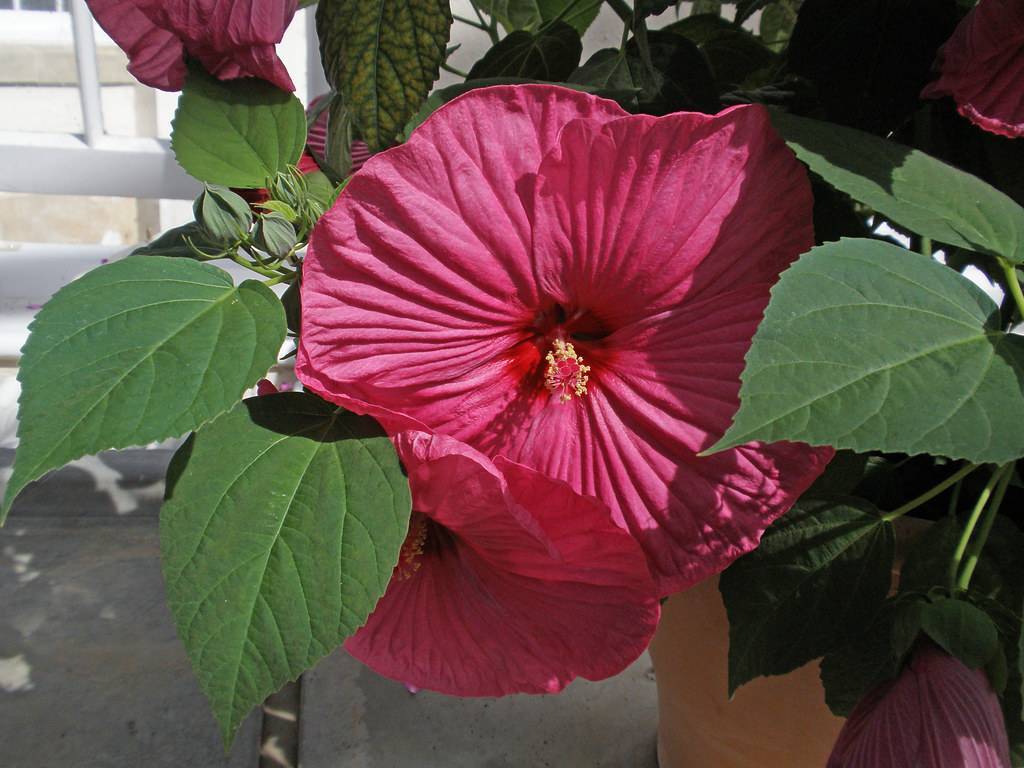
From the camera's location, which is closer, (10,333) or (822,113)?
(822,113)

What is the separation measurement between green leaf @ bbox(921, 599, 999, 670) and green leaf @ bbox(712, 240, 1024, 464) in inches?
3.7

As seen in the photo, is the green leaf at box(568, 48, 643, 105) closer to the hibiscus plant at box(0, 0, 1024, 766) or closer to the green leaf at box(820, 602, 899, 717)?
the hibiscus plant at box(0, 0, 1024, 766)

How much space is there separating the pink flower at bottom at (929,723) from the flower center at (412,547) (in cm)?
15

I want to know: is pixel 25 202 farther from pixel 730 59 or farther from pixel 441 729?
pixel 730 59

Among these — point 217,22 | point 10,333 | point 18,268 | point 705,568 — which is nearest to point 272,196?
point 217,22

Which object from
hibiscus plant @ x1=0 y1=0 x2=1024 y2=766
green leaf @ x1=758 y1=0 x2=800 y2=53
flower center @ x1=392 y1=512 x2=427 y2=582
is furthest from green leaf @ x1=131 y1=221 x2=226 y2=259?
green leaf @ x1=758 y1=0 x2=800 y2=53

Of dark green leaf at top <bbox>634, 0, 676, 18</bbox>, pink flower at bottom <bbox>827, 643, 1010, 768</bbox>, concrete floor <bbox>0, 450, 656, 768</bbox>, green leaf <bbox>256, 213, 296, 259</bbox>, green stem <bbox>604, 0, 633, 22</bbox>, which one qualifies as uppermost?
dark green leaf at top <bbox>634, 0, 676, 18</bbox>

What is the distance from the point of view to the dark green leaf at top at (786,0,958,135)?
353mm

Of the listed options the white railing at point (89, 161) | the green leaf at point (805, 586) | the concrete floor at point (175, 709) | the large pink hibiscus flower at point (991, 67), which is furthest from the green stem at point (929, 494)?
the white railing at point (89, 161)

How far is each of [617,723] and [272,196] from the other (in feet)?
1.52

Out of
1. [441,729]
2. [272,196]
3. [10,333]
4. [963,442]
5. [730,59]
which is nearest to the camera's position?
[963,442]

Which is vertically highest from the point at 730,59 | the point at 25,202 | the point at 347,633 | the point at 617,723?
the point at 730,59

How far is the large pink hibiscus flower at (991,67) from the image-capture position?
285 millimetres

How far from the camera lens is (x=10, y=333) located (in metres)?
0.93
